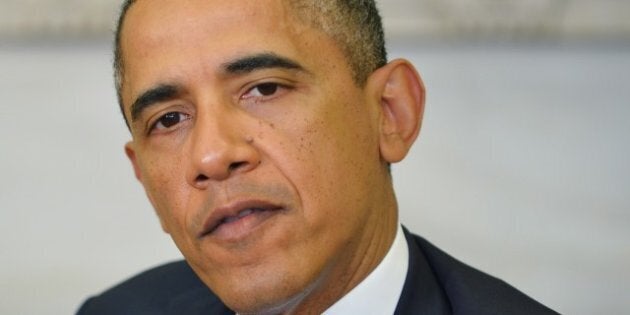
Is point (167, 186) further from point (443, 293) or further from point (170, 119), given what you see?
point (443, 293)

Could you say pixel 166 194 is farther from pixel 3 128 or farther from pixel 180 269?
A: pixel 3 128

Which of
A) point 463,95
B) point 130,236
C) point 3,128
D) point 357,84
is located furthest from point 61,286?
point 357,84

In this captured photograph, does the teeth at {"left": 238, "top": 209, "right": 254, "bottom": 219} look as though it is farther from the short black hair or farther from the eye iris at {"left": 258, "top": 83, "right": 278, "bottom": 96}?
the short black hair

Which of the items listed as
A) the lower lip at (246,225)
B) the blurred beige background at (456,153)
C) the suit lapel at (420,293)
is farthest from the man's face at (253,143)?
the blurred beige background at (456,153)

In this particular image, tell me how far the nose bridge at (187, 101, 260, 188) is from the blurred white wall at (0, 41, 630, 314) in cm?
120

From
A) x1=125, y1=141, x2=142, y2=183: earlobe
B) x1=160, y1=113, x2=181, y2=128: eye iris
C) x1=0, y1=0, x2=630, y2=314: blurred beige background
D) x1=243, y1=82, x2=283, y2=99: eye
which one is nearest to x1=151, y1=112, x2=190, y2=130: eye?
x1=160, y1=113, x2=181, y2=128: eye iris

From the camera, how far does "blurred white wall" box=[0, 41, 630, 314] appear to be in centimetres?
264

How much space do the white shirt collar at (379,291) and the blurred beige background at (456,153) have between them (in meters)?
0.93

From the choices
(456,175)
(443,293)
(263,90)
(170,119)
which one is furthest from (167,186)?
(456,175)

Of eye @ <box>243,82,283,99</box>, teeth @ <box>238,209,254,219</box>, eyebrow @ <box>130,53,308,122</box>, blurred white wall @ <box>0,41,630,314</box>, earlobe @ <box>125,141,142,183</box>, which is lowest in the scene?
blurred white wall @ <box>0,41,630,314</box>

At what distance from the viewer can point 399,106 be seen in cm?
174

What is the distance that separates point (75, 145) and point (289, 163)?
136cm

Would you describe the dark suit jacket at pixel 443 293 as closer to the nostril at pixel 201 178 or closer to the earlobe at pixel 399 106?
the earlobe at pixel 399 106

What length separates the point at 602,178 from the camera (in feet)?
8.71
